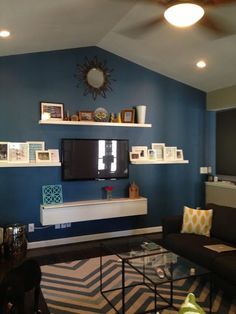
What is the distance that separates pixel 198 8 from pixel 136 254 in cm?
235

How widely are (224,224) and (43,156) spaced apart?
2.64 m

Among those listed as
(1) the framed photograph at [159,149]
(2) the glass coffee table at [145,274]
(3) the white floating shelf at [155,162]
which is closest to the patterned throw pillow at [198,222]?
(2) the glass coffee table at [145,274]

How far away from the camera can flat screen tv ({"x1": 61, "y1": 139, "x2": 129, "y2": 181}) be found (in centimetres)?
464

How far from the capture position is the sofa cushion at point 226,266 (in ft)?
9.13

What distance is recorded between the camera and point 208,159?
19.0 ft

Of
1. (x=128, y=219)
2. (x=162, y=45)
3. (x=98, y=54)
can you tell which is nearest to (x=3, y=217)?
(x=128, y=219)

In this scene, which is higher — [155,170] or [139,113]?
[139,113]

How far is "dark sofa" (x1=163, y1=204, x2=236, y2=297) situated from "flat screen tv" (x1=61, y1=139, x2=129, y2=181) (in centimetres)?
134

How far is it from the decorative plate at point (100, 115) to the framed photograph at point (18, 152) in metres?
1.14

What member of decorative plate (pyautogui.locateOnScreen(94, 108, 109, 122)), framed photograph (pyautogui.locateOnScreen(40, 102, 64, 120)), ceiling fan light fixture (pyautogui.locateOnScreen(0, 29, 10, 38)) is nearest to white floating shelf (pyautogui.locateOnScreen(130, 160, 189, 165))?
decorative plate (pyautogui.locateOnScreen(94, 108, 109, 122))

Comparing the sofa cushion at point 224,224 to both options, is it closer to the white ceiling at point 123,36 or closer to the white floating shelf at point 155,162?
the white floating shelf at point 155,162

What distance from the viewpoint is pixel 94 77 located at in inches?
191

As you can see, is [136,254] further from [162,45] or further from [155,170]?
[162,45]

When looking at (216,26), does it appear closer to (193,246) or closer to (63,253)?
(193,246)
